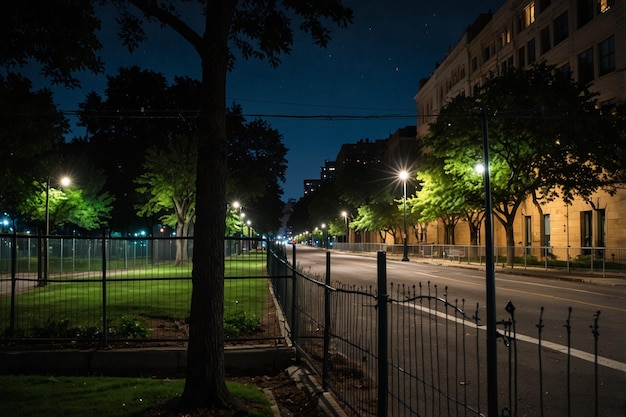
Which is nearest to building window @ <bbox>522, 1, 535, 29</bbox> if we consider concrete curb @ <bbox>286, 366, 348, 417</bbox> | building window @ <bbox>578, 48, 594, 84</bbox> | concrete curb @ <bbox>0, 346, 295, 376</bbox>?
building window @ <bbox>578, 48, 594, 84</bbox>

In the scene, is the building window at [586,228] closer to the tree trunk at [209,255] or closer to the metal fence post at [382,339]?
the tree trunk at [209,255]

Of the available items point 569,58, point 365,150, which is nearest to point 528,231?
point 569,58

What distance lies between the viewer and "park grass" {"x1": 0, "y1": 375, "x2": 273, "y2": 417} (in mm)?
5719

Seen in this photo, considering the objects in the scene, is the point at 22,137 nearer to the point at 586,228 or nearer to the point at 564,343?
the point at 564,343

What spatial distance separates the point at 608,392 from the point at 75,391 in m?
6.55

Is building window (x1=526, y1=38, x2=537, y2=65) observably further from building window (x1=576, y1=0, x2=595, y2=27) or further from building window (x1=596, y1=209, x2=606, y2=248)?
building window (x1=596, y1=209, x2=606, y2=248)

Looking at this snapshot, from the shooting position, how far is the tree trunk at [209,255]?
568cm

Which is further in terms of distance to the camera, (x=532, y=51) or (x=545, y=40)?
(x=532, y=51)

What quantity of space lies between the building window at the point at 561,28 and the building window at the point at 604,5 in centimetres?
417

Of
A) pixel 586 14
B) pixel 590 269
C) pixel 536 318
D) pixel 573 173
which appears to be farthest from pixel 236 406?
pixel 586 14

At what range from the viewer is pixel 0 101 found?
1930cm

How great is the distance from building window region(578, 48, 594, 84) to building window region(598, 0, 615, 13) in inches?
105

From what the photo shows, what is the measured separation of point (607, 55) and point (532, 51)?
36.7 feet

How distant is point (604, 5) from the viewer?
34.7 m
